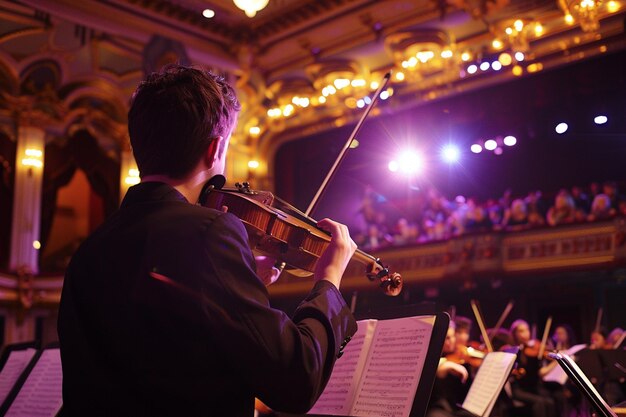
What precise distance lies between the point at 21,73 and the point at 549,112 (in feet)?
29.1

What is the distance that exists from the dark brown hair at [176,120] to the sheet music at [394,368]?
2.69 ft

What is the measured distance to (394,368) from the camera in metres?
1.94

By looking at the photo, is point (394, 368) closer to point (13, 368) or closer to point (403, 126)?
point (13, 368)

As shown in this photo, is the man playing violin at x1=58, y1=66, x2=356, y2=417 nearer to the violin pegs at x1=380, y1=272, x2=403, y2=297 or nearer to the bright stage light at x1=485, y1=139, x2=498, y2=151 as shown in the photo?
the violin pegs at x1=380, y1=272, x2=403, y2=297

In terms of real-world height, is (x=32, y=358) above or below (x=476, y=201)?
below

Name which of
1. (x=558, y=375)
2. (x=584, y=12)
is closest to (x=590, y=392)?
(x=558, y=375)

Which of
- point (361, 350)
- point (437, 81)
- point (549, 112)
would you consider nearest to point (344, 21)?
point (437, 81)

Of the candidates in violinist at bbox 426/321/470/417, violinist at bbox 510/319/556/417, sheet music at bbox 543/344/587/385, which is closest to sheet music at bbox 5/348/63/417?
violinist at bbox 426/321/470/417

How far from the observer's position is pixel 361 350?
2129 mm

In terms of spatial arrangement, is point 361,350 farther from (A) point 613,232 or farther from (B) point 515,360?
(A) point 613,232

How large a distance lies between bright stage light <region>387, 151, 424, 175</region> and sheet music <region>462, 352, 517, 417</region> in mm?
8830

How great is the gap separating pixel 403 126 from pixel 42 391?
34.7 feet

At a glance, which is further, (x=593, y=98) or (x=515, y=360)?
(x=593, y=98)

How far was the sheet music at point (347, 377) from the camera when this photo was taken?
2043 mm
